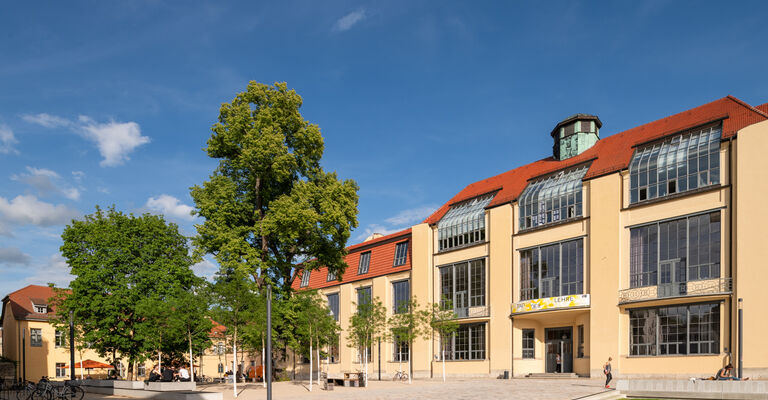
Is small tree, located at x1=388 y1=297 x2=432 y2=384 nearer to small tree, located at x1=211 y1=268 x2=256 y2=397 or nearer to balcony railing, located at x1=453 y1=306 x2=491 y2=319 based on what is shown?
balcony railing, located at x1=453 y1=306 x2=491 y2=319

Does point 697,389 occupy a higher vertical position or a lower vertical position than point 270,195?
lower

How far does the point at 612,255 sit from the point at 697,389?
12469 millimetres

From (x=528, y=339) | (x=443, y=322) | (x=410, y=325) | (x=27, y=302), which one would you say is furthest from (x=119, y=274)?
(x=27, y=302)

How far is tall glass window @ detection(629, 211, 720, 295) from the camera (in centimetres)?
2906

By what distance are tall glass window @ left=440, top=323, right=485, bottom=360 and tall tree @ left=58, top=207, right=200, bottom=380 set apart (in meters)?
18.0

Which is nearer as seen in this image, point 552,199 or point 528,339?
point 552,199

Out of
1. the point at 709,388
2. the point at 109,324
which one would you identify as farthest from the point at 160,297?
the point at 709,388

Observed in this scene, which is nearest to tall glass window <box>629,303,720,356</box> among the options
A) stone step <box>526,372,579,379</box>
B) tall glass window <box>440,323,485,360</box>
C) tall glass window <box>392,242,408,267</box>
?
stone step <box>526,372,579,379</box>

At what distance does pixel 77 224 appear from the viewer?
128ft

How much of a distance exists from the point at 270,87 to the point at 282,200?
728cm

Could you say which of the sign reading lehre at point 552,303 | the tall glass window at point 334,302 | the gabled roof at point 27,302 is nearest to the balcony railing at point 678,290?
the sign reading lehre at point 552,303

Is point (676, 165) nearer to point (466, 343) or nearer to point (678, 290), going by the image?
point (678, 290)

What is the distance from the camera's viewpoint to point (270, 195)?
38.0 meters

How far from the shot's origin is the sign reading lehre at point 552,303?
1334 inches
